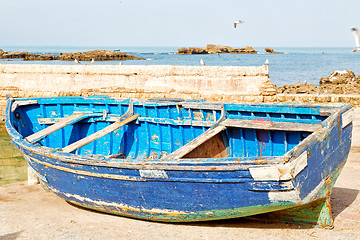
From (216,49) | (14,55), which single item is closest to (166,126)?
(14,55)

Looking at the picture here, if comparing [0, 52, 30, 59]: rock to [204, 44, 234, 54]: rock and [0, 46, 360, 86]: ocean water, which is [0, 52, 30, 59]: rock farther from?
[204, 44, 234, 54]: rock

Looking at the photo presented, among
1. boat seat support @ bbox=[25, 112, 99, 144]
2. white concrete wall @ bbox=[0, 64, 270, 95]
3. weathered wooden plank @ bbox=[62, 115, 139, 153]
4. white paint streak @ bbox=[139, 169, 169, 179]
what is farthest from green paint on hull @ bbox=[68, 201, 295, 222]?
white concrete wall @ bbox=[0, 64, 270, 95]

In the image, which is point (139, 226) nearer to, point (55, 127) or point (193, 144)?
point (193, 144)

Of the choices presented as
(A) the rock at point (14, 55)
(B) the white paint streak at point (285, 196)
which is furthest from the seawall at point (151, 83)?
(A) the rock at point (14, 55)

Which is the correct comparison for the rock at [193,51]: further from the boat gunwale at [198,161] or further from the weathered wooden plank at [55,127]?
the boat gunwale at [198,161]

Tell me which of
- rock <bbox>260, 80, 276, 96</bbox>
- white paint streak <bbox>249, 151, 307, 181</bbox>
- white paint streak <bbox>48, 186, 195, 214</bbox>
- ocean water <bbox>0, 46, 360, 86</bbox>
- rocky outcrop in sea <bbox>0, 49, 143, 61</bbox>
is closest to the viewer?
white paint streak <bbox>249, 151, 307, 181</bbox>

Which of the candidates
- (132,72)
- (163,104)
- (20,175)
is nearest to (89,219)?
(163,104)

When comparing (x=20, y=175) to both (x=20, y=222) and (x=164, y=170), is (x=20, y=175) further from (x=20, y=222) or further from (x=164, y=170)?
(x=164, y=170)

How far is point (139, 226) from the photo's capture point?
20.1 feet

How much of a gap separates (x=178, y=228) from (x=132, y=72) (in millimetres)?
9467

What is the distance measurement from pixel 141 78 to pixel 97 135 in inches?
279

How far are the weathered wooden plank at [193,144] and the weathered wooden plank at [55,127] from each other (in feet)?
9.95

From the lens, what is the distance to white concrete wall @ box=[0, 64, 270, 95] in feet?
42.5

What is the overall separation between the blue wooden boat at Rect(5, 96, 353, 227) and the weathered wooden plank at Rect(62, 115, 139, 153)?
0.04 meters
